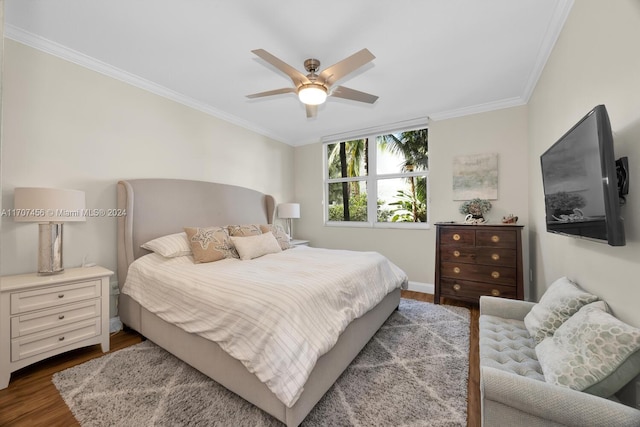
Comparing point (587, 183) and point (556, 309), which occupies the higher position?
point (587, 183)

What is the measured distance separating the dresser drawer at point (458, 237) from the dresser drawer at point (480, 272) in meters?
0.26

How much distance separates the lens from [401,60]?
2.49 m

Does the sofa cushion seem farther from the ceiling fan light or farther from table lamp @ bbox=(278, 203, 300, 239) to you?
table lamp @ bbox=(278, 203, 300, 239)

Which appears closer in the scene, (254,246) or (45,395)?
(45,395)

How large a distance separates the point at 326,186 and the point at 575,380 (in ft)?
13.6

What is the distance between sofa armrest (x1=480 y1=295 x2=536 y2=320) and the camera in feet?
6.27

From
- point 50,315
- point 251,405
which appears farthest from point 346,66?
point 50,315

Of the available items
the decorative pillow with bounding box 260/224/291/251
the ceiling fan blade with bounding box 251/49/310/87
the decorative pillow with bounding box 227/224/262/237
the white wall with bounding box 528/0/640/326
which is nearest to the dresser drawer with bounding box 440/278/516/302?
the white wall with bounding box 528/0/640/326

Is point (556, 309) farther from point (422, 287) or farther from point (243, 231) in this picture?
point (243, 231)

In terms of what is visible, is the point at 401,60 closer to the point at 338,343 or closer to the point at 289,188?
the point at 338,343

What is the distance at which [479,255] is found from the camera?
3.06 meters

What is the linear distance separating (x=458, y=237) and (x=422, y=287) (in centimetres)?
109

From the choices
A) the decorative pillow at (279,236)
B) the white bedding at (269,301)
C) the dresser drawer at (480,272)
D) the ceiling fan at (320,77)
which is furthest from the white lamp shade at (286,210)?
the dresser drawer at (480,272)

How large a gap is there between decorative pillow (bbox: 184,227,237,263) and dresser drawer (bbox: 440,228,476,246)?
257 cm
